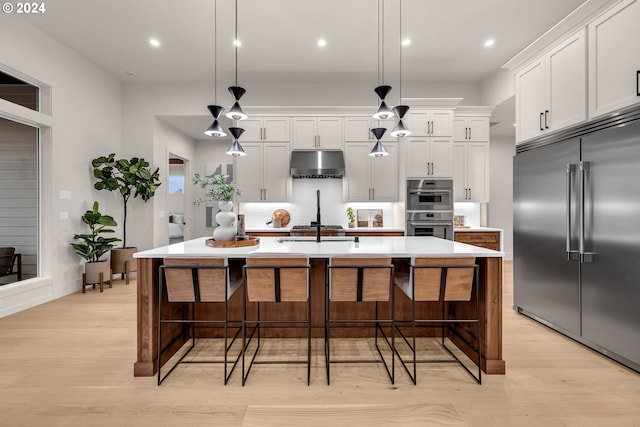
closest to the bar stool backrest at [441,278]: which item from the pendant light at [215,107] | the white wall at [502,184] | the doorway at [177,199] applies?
the pendant light at [215,107]

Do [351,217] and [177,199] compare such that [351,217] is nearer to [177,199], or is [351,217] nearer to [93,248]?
[93,248]

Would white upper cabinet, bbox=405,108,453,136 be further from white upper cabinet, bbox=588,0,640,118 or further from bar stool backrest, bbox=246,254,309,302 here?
bar stool backrest, bbox=246,254,309,302

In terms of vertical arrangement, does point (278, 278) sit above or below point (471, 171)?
below

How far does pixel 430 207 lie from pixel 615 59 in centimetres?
281

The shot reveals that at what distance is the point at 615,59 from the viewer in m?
2.37

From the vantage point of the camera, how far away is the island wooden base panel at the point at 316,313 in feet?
7.26

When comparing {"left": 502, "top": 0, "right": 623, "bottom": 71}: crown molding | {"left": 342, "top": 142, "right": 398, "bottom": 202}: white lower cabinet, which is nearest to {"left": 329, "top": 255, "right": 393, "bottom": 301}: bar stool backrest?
{"left": 502, "top": 0, "right": 623, "bottom": 71}: crown molding

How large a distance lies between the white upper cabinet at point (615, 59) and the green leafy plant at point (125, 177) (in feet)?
18.3

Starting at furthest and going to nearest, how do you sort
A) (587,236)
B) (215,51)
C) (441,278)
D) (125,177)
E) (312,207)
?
(312,207) < (125,177) < (215,51) < (587,236) < (441,278)

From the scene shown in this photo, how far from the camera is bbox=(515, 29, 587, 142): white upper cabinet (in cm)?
268

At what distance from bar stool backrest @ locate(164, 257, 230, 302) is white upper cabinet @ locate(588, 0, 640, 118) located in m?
3.09

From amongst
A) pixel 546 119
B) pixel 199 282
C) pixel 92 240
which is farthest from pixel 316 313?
pixel 92 240

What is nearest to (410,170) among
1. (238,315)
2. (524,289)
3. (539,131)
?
(539,131)

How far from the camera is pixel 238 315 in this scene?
2750mm
